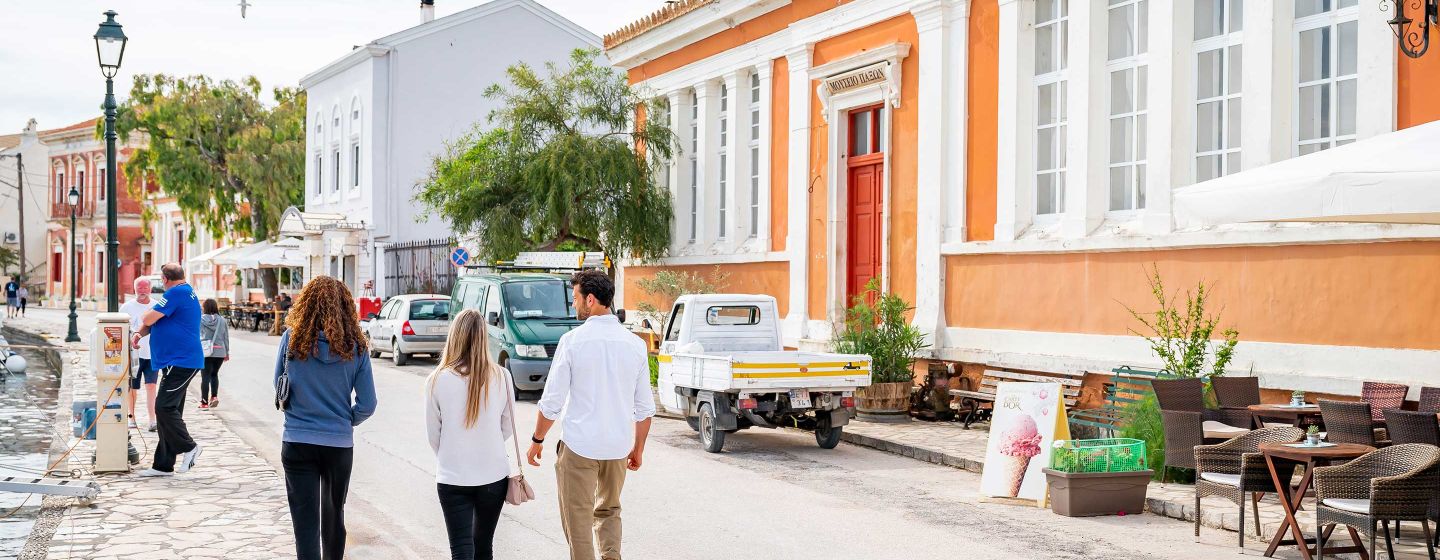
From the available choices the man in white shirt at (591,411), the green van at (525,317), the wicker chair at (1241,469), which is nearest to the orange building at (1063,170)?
the wicker chair at (1241,469)

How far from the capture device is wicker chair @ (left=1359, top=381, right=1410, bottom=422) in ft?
32.9

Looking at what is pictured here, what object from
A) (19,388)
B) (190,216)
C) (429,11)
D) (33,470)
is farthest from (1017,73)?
(190,216)

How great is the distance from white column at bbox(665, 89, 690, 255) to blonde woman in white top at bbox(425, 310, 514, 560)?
17.8 metres

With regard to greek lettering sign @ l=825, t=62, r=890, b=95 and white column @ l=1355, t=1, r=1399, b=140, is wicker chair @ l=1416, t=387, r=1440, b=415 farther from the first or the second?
greek lettering sign @ l=825, t=62, r=890, b=95

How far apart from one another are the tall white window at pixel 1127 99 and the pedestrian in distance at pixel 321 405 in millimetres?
9919

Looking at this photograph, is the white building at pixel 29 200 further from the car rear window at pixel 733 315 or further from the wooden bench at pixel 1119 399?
the wooden bench at pixel 1119 399

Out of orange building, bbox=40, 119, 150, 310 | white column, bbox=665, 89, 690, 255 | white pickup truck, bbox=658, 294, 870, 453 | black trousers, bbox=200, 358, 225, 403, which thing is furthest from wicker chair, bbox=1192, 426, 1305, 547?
orange building, bbox=40, 119, 150, 310

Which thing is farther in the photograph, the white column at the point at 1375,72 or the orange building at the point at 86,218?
the orange building at the point at 86,218

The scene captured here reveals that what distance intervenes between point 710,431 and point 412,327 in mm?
13952

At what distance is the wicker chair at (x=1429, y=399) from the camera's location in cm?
964

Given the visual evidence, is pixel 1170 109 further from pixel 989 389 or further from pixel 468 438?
pixel 468 438

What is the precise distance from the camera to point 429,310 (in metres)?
26.3

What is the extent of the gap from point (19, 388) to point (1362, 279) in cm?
2053

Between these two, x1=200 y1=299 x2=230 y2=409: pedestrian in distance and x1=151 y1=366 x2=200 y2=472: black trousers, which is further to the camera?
x1=200 y1=299 x2=230 y2=409: pedestrian in distance
